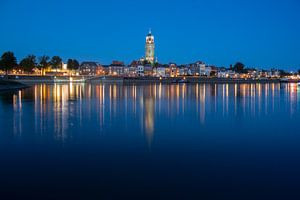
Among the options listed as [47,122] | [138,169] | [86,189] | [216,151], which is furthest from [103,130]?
[86,189]

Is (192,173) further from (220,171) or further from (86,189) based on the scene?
(86,189)

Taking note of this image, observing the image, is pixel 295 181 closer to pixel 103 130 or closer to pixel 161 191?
pixel 161 191

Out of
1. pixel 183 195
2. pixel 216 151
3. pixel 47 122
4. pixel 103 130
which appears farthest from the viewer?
pixel 47 122

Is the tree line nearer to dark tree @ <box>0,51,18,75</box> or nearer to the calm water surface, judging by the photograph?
dark tree @ <box>0,51,18,75</box>

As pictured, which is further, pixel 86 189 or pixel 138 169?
pixel 138 169

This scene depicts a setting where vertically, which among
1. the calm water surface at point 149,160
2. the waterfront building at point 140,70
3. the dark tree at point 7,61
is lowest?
the calm water surface at point 149,160

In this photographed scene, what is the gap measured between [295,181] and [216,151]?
390 cm

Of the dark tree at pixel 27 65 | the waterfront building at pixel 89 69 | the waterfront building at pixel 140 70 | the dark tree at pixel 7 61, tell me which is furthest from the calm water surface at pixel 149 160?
the waterfront building at pixel 140 70

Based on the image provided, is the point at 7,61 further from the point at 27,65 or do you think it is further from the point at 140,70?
the point at 140,70

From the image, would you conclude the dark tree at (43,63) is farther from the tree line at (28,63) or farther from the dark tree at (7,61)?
the dark tree at (7,61)

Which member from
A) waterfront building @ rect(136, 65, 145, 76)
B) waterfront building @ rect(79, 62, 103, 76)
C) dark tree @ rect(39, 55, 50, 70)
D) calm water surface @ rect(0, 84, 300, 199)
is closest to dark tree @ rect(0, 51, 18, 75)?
dark tree @ rect(39, 55, 50, 70)

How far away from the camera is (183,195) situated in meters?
8.36

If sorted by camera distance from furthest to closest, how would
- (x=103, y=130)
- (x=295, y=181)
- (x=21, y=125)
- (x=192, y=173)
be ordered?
(x=21, y=125), (x=103, y=130), (x=192, y=173), (x=295, y=181)

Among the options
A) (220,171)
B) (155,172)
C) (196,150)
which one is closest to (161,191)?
(155,172)
